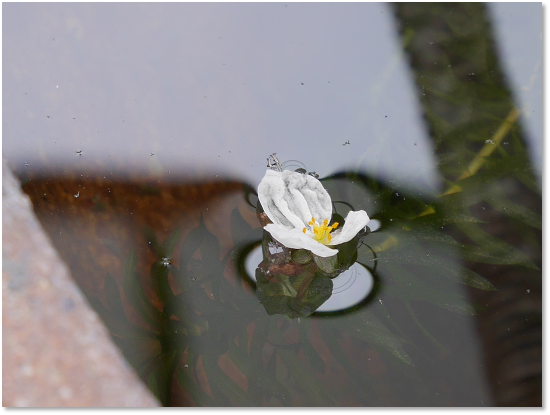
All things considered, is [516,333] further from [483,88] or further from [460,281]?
[483,88]

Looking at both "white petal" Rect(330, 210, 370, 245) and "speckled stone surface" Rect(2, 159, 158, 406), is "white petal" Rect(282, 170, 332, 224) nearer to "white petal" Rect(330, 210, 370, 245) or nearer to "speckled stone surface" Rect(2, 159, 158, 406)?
"white petal" Rect(330, 210, 370, 245)

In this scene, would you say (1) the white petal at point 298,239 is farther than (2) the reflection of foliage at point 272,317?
No

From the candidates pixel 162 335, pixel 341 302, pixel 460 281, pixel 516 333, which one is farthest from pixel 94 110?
pixel 516 333

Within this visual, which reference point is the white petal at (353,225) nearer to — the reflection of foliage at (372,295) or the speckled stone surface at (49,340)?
the reflection of foliage at (372,295)

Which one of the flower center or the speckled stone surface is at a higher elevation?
the flower center

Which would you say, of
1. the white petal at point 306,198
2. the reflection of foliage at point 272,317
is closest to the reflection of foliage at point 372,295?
the reflection of foliage at point 272,317

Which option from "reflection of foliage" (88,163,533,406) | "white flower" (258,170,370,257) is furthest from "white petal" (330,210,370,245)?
"reflection of foliage" (88,163,533,406)
